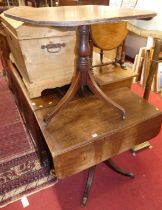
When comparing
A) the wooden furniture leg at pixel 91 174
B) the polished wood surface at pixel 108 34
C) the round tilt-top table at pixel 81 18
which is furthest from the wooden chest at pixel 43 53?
the wooden furniture leg at pixel 91 174

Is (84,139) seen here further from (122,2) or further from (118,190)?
(122,2)

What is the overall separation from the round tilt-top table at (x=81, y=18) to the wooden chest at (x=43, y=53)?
131 millimetres

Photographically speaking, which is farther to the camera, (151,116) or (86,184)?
(86,184)

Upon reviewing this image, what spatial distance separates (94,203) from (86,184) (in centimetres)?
12

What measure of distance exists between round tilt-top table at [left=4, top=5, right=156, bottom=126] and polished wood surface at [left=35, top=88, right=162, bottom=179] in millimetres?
74

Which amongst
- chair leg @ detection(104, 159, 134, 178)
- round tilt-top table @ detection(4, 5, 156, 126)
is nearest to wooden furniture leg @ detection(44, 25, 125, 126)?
round tilt-top table @ detection(4, 5, 156, 126)

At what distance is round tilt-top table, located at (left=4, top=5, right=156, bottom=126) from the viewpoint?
26.6 inches

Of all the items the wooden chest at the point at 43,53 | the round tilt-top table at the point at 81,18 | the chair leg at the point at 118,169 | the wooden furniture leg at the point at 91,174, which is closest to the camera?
the round tilt-top table at the point at 81,18

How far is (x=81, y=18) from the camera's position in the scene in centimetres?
69

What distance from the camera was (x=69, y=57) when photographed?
1291 millimetres

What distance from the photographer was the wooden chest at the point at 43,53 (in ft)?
3.57

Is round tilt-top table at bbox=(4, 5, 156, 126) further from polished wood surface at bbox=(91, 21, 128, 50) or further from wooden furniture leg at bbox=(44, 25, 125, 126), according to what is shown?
polished wood surface at bbox=(91, 21, 128, 50)

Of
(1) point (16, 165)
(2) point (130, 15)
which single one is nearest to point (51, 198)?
(1) point (16, 165)

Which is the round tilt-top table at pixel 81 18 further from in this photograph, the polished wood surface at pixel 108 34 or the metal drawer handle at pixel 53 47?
the polished wood surface at pixel 108 34
